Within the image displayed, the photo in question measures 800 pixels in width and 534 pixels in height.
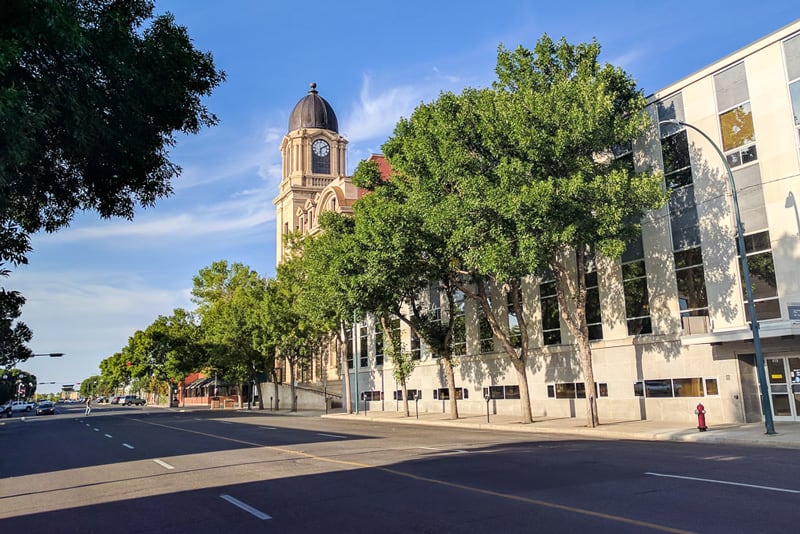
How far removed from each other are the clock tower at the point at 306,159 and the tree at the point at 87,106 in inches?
2358

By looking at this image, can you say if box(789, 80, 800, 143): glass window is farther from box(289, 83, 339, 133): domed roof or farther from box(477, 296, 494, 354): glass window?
box(289, 83, 339, 133): domed roof

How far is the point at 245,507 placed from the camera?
9.08 metres

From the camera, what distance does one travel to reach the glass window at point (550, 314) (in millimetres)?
29547

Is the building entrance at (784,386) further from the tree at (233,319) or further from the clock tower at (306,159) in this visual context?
the clock tower at (306,159)

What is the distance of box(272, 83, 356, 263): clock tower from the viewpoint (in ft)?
247

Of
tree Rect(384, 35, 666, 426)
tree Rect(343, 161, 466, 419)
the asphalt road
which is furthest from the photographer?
tree Rect(343, 161, 466, 419)

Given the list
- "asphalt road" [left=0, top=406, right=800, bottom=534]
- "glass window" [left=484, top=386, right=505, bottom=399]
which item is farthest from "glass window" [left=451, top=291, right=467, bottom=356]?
"asphalt road" [left=0, top=406, right=800, bottom=534]

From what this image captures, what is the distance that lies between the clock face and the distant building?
52.3m

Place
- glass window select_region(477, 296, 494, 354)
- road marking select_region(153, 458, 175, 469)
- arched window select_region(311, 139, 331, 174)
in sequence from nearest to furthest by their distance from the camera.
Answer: road marking select_region(153, 458, 175, 469), glass window select_region(477, 296, 494, 354), arched window select_region(311, 139, 331, 174)

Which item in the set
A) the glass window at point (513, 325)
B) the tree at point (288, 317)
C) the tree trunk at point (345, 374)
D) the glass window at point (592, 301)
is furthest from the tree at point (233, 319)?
the glass window at point (592, 301)

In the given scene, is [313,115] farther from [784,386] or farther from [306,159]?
[784,386]

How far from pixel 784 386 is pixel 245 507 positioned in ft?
65.4

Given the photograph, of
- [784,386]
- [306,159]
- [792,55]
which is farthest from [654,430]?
[306,159]

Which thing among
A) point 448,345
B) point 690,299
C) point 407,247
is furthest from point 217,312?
point 690,299
